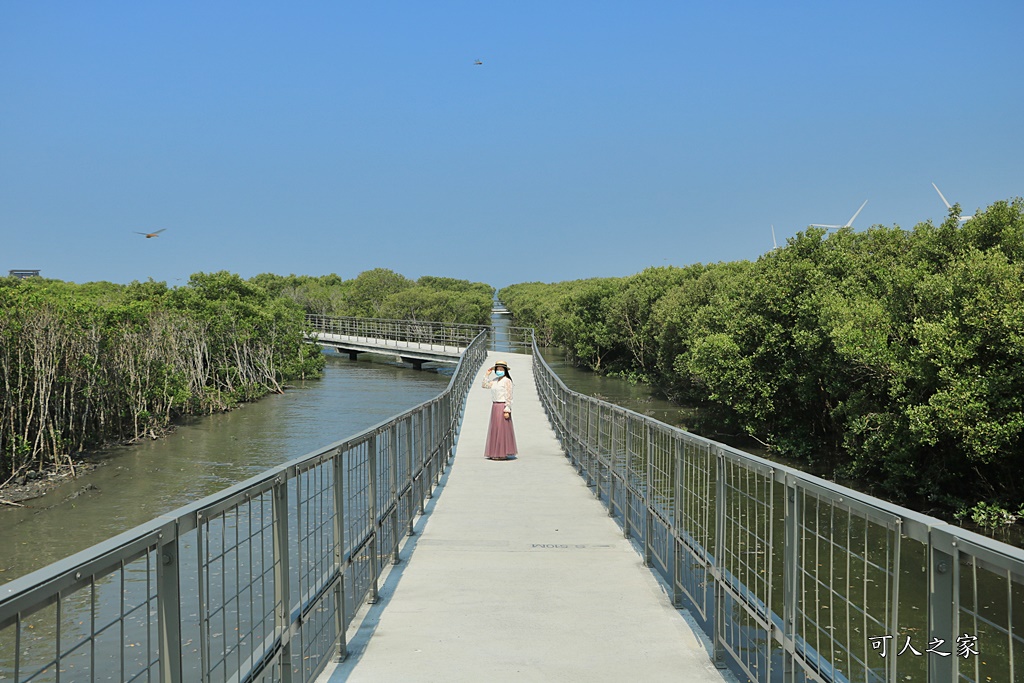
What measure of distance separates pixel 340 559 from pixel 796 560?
2498 mm

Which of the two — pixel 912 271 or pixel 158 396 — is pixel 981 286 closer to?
pixel 912 271

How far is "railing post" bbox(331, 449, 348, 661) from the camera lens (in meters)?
4.78

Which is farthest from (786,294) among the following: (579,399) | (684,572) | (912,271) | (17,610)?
(17,610)

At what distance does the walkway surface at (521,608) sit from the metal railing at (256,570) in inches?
9.8

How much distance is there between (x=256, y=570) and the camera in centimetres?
934

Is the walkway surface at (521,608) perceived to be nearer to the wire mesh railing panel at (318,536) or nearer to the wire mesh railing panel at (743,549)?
the wire mesh railing panel at (743,549)

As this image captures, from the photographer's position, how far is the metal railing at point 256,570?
7.42 feet

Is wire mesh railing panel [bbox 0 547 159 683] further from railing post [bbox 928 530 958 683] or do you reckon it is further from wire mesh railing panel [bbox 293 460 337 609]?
railing post [bbox 928 530 958 683]

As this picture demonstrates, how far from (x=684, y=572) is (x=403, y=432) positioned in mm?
2998

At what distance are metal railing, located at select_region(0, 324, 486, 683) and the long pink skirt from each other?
3.80 m

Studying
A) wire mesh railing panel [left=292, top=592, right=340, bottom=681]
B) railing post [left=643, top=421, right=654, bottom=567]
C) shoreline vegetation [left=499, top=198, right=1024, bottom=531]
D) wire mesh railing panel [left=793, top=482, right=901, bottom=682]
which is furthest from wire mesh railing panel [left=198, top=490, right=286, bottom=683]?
shoreline vegetation [left=499, top=198, right=1024, bottom=531]

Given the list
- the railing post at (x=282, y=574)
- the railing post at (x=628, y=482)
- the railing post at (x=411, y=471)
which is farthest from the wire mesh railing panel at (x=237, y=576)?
the railing post at (x=628, y=482)

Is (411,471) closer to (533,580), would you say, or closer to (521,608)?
(533,580)

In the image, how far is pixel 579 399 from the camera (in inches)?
492
